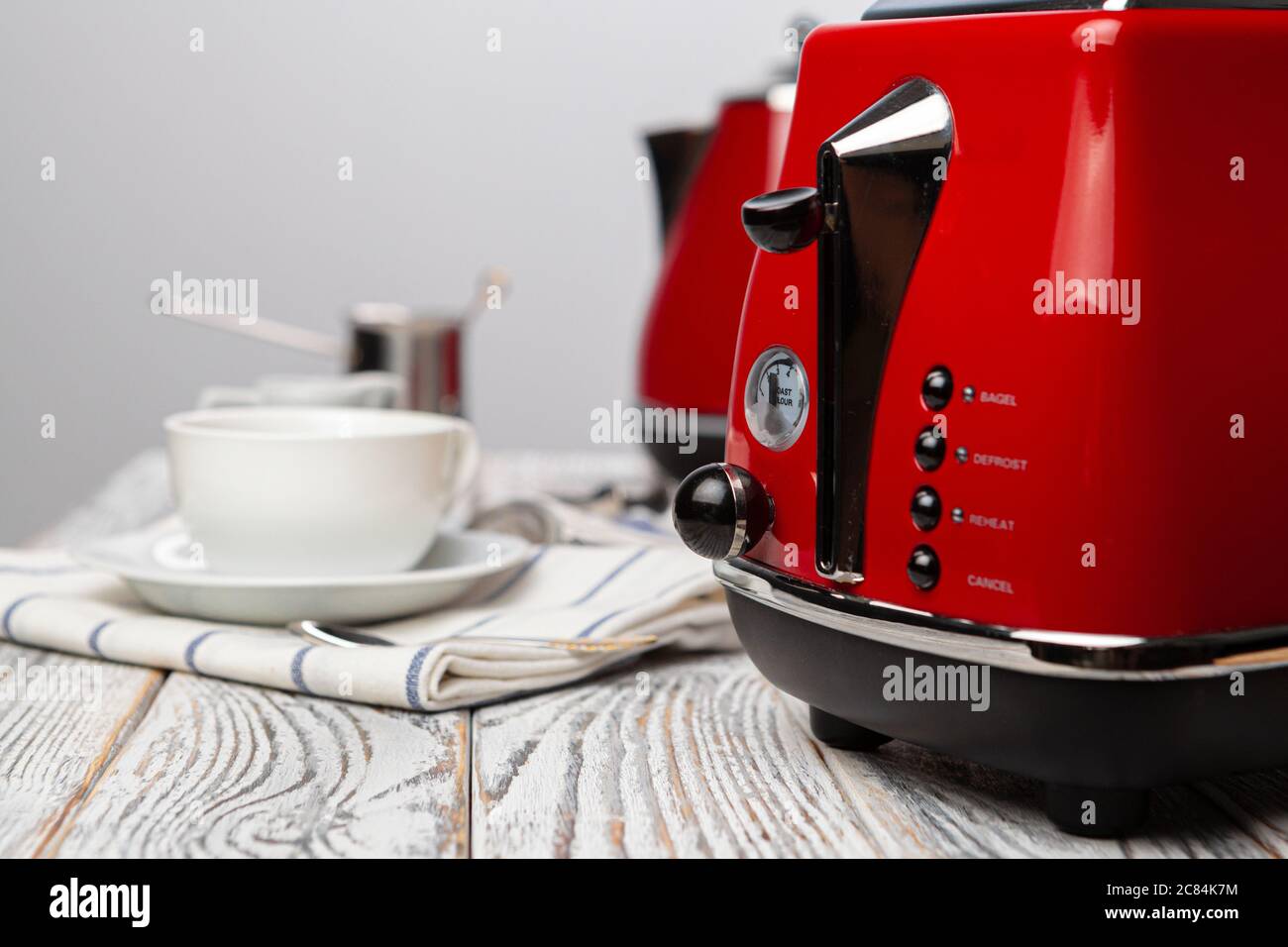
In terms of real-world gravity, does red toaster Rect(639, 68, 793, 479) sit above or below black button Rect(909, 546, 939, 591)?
above

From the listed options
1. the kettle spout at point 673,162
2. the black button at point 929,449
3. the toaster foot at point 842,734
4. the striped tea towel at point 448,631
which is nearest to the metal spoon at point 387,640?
the striped tea towel at point 448,631

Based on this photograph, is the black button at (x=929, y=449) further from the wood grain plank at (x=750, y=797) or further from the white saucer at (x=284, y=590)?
the white saucer at (x=284, y=590)

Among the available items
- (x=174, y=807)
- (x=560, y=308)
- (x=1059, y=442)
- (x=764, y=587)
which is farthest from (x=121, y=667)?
(x=560, y=308)

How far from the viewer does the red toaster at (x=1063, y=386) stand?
1.24 feet

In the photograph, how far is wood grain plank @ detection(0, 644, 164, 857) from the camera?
1.40ft

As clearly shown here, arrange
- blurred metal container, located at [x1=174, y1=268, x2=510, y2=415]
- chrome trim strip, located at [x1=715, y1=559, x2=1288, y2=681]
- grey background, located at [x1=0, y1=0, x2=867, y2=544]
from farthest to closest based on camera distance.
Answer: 1. grey background, located at [x1=0, y1=0, x2=867, y2=544]
2. blurred metal container, located at [x1=174, y1=268, x2=510, y2=415]
3. chrome trim strip, located at [x1=715, y1=559, x2=1288, y2=681]

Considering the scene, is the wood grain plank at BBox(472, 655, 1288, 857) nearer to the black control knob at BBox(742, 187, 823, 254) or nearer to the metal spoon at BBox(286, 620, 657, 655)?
the metal spoon at BBox(286, 620, 657, 655)

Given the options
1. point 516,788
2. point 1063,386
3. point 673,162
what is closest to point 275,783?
point 516,788

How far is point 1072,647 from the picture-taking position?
0.38m

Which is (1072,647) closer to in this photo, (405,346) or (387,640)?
(387,640)

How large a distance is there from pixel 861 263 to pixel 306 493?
312 millimetres

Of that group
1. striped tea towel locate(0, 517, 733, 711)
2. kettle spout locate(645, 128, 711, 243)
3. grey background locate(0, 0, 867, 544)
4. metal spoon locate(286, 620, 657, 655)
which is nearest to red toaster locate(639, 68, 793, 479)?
kettle spout locate(645, 128, 711, 243)

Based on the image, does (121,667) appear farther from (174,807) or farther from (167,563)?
(174,807)

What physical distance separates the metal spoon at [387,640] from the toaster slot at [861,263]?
0.17 meters
